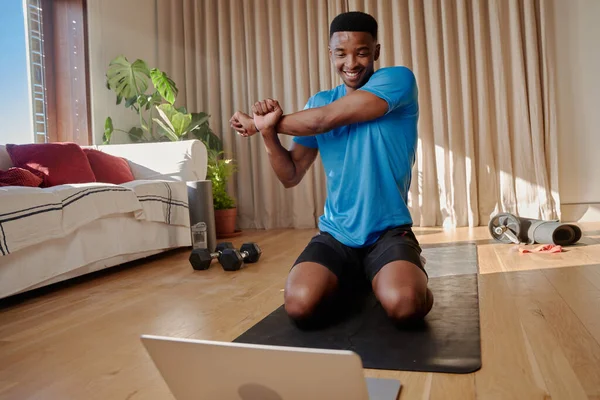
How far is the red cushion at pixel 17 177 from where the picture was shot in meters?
2.62

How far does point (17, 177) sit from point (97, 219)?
18.8 inches

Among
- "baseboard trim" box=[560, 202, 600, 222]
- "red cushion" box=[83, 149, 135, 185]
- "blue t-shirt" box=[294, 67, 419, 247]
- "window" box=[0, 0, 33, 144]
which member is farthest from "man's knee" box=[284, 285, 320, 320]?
"baseboard trim" box=[560, 202, 600, 222]

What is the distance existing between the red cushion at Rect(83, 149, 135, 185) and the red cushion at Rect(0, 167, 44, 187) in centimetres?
54

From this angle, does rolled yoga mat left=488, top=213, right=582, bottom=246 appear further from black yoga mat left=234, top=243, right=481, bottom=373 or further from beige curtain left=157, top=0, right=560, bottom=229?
black yoga mat left=234, top=243, right=481, bottom=373

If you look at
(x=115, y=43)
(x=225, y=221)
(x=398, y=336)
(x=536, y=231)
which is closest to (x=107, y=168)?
(x=225, y=221)

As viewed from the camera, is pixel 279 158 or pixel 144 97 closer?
pixel 279 158

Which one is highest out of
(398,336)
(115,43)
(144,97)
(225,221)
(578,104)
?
(115,43)

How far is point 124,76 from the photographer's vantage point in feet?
13.5

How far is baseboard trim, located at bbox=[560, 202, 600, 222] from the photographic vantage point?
4.10 m

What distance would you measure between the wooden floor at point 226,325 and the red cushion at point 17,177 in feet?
1.88

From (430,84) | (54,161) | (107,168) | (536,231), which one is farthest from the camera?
(430,84)

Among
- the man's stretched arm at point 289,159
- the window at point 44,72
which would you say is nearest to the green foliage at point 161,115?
the window at point 44,72

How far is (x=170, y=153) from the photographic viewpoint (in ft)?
11.5

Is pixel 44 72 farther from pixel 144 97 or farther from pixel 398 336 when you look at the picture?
pixel 398 336
